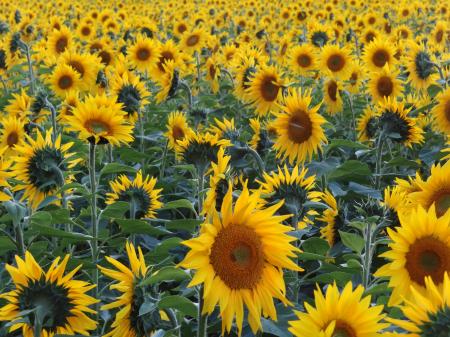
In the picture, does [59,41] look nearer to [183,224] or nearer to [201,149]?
[201,149]

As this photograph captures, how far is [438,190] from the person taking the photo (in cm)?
265

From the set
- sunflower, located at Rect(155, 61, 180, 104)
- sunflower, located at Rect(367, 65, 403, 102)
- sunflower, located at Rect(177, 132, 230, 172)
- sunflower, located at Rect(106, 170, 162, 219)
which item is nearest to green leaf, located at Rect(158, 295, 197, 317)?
sunflower, located at Rect(106, 170, 162, 219)

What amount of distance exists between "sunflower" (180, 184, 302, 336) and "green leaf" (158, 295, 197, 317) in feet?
0.27

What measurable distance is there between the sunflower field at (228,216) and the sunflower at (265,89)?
0.05 feet

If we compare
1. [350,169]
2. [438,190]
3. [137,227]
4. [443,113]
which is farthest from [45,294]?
[443,113]

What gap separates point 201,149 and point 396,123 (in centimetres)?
147

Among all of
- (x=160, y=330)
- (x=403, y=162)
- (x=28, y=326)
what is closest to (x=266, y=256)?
(x=160, y=330)

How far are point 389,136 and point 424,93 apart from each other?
7.49 feet

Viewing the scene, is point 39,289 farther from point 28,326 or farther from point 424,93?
point 424,93

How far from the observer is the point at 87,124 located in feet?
11.6

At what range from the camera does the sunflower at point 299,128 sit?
398 centimetres

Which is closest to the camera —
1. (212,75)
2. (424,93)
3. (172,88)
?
(172,88)

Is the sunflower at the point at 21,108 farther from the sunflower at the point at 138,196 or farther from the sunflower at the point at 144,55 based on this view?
the sunflower at the point at 144,55

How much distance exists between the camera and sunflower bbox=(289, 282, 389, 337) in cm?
174
